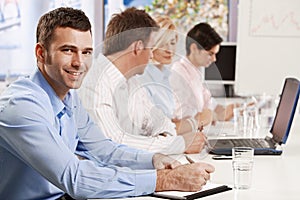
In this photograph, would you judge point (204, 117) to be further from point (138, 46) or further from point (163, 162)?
point (138, 46)

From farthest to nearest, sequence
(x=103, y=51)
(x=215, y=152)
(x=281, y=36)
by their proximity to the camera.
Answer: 1. (x=281, y=36)
2. (x=215, y=152)
3. (x=103, y=51)

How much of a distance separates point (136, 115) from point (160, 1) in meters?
3.94

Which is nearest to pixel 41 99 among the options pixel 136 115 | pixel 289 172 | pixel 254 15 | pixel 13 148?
pixel 13 148

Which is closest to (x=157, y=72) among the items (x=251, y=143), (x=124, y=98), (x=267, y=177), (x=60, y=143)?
(x=124, y=98)

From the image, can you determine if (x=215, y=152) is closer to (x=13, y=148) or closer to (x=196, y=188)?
(x=196, y=188)

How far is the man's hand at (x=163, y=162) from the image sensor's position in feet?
6.03

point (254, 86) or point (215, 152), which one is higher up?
point (215, 152)

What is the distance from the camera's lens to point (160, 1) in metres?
5.60

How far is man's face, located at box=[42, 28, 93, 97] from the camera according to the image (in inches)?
67.6

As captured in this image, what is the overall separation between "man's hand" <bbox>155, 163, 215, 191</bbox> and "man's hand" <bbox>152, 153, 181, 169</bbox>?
47mm

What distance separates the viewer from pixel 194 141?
7.06 feet

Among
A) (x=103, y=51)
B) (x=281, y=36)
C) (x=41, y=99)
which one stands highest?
(x=103, y=51)

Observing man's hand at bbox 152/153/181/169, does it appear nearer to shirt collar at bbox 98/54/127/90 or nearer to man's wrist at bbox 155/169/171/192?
man's wrist at bbox 155/169/171/192

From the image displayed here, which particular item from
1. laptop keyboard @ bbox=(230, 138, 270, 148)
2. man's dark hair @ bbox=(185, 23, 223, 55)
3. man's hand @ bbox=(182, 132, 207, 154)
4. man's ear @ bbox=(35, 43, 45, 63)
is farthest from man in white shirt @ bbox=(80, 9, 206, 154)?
man's dark hair @ bbox=(185, 23, 223, 55)
